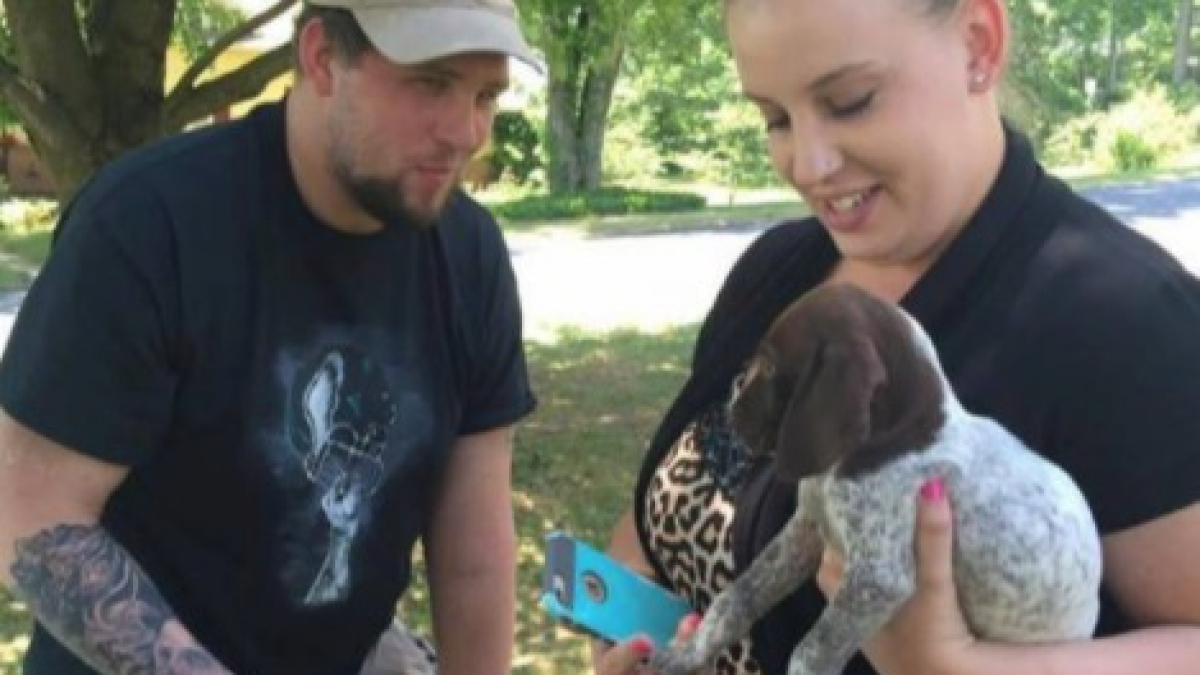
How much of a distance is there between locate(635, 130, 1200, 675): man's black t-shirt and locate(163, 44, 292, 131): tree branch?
561cm

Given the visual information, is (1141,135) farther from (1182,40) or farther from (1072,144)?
(1182,40)

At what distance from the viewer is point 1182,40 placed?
1773 inches

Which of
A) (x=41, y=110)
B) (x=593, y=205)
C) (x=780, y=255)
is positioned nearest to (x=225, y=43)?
(x=41, y=110)

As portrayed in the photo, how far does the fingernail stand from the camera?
6.13 ft

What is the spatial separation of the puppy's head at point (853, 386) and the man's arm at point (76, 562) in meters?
1.28

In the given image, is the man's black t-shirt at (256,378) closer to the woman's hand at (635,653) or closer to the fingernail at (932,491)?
the woman's hand at (635,653)

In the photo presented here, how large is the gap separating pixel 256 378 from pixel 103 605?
1.63ft

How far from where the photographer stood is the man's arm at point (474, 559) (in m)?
3.38

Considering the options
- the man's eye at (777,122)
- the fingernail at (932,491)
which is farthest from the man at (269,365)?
A: the fingernail at (932,491)

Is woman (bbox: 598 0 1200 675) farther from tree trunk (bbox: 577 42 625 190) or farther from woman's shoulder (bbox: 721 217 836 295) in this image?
tree trunk (bbox: 577 42 625 190)

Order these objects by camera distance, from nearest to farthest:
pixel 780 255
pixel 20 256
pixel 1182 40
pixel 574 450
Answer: pixel 780 255
pixel 574 450
pixel 20 256
pixel 1182 40

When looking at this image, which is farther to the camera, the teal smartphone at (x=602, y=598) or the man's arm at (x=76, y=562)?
the man's arm at (x=76, y=562)

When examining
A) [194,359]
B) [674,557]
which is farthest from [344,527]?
[674,557]

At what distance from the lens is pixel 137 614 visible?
106 inches
